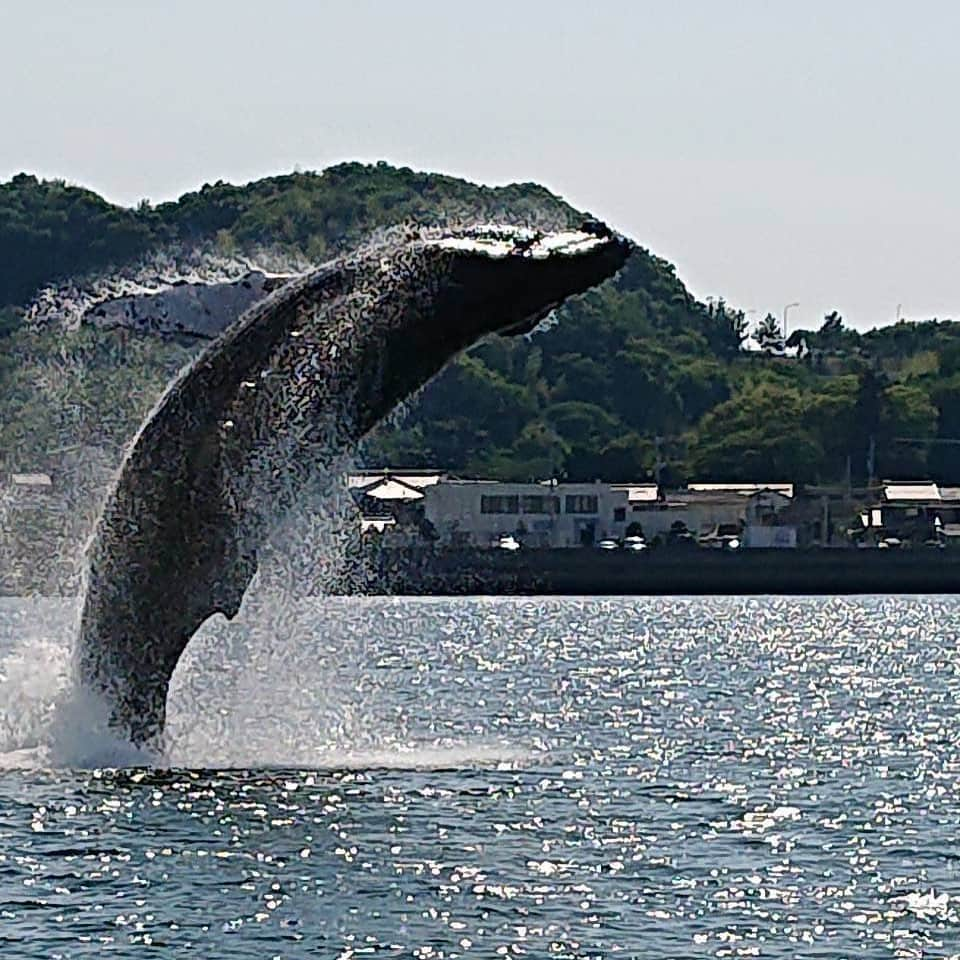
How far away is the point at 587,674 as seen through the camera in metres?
60.2

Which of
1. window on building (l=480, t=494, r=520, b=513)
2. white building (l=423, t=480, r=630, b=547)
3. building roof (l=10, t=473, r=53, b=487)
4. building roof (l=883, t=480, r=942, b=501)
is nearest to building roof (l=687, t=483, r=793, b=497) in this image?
building roof (l=883, t=480, r=942, b=501)

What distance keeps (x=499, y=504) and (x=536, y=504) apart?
191cm

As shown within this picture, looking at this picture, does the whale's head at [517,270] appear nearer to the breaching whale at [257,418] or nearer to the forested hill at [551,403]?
the breaching whale at [257,418]

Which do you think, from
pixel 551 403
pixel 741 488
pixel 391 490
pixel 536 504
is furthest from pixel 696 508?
pixel 551 403

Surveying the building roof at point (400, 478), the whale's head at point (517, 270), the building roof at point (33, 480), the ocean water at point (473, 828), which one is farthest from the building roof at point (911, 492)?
the whale's head at point (517, 270)

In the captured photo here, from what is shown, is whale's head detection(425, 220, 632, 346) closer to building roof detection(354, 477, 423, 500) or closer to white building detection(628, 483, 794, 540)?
building roof detection(354, 477, 423, 500)

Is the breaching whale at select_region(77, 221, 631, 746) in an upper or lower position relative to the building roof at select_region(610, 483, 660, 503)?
lower

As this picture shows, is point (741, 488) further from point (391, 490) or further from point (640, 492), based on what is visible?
point (391, 490)

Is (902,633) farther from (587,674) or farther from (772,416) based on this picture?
(772,416)

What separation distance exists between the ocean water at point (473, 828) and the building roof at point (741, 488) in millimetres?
104246

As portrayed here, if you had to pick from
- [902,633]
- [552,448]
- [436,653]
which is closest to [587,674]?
[436,653]

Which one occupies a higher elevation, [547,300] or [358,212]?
[358,212]

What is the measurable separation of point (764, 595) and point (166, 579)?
102193 mm

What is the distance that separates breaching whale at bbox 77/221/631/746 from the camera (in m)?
27.2
